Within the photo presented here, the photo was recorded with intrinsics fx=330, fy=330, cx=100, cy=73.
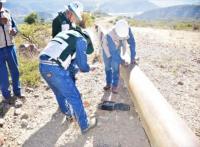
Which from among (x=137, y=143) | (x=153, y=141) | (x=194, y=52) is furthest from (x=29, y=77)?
(x=194, y=52)

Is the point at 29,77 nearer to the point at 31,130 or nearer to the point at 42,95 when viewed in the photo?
the point at 42,95

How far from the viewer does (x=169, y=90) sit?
6617 millimetres

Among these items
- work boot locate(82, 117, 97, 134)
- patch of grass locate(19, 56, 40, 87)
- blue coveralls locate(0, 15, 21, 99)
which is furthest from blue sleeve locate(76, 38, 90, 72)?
patch of grass locate(19, 56, 40, 87)

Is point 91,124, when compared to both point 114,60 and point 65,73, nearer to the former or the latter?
point 65,73

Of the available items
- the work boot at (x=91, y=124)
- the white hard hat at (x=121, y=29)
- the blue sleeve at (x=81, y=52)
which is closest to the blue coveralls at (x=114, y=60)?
the white hard hat at (x=121, y=29)

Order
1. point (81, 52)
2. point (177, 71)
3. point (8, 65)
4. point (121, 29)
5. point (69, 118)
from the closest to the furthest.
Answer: point (81, 52) < point (69, 118) < point (121, 29) < point (8, 65) < point (177, 71)

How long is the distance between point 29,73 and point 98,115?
2.76 meters

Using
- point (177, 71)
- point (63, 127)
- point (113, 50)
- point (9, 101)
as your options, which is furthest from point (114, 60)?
point (177, 71)

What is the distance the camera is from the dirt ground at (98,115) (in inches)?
194

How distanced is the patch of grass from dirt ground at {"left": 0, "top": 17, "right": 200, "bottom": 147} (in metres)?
0.24

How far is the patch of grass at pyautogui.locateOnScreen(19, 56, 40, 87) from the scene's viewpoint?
24.0 ft

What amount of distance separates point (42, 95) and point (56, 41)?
2426 millimetres

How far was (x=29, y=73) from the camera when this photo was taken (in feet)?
25.6

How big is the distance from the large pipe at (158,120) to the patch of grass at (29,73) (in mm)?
2612
